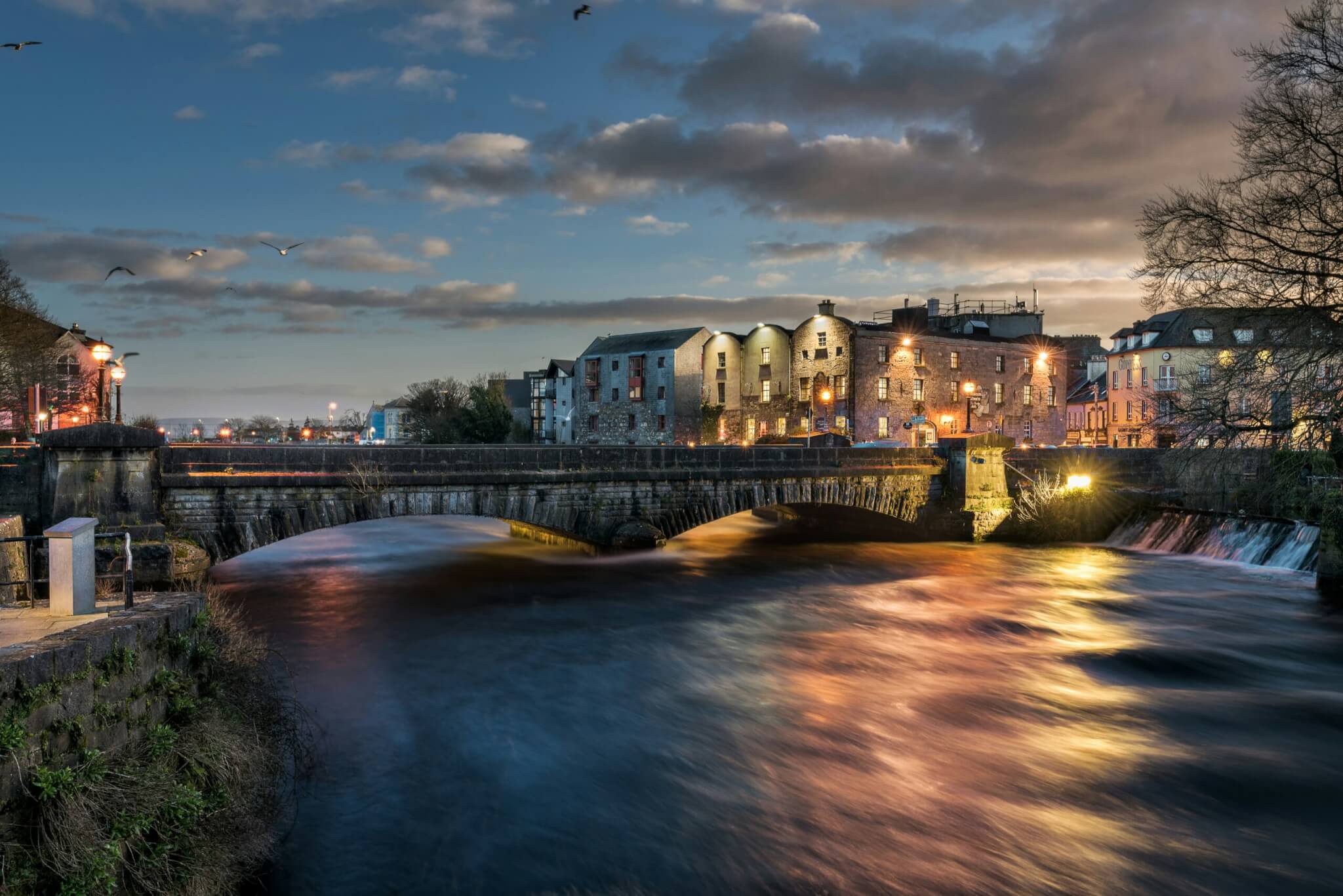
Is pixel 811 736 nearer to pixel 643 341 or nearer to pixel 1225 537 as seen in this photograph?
pixel 1225 537

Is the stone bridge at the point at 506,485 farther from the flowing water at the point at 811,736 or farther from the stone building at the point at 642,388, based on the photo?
the stone building at the point at 642,388

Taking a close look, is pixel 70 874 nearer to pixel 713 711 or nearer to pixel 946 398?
pixel 713 711

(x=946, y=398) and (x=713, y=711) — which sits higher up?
(x=946, y=398)

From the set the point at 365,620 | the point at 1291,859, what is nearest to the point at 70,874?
the point at 1291,859

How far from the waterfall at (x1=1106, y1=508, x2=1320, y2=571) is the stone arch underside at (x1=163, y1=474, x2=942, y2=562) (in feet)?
30.7

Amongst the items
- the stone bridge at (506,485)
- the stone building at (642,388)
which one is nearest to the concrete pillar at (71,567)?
the stone bridge at (506,485)

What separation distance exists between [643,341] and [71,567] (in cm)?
7160

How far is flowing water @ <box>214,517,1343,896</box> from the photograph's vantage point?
9.84 meters

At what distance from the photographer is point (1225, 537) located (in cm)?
3247

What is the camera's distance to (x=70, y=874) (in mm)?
6336

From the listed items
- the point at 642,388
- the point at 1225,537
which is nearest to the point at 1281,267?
A: the point at 1225,537

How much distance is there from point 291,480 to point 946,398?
176 feet

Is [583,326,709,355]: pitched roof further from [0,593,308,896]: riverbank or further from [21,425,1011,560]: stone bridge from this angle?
[0,593,308,896]: riverbank

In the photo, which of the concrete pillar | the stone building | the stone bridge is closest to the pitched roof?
the stone building
